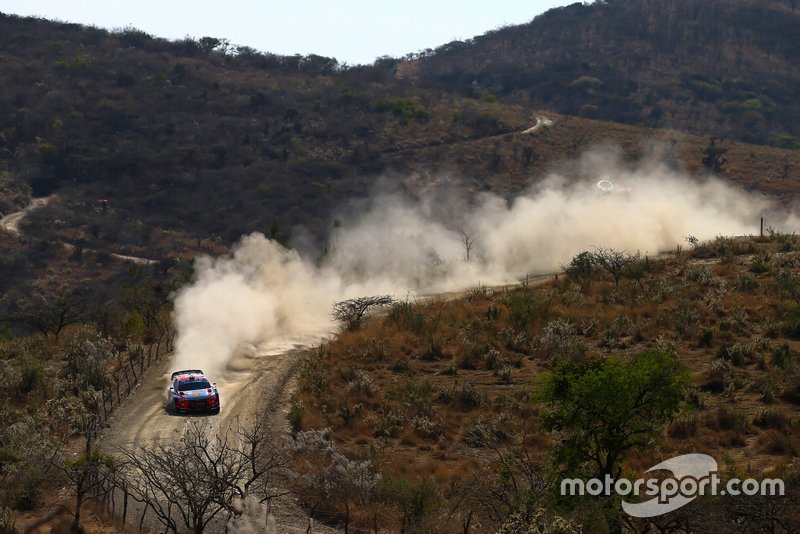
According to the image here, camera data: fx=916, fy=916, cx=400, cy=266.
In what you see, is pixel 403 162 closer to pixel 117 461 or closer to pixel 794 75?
pixel 117 461

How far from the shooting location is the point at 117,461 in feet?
80.7

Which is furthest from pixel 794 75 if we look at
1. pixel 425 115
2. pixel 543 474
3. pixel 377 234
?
pixel 543 474

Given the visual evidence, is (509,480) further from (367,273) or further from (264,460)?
(367,273)

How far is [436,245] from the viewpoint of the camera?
69625mm

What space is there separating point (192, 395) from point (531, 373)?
515 inches

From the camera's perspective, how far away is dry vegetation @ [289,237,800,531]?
2528cm

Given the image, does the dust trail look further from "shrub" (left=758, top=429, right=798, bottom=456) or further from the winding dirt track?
"shrub" (left=758, top=429, right=798, bottom=456)

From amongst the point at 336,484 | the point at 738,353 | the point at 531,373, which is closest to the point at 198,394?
the point at 336,484

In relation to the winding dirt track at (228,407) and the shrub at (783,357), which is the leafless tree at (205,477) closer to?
the winding dirt track at (228,407)

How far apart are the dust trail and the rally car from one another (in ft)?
13.3

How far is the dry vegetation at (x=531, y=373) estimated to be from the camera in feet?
82.9

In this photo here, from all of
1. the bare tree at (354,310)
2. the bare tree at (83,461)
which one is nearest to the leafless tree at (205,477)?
the bare tree at (83,461)

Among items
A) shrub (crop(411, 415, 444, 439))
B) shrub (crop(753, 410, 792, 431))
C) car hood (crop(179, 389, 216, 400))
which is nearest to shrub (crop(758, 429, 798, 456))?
shrub (crop(753, 410, 792, 431))

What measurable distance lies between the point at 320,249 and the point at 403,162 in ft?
88.9
